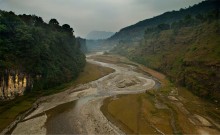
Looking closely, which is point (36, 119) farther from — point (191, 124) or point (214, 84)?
point (214, 84)

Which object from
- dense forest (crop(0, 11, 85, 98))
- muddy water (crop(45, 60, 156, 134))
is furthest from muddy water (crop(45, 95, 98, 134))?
dense forest (crop(0, 11, 85, 98))

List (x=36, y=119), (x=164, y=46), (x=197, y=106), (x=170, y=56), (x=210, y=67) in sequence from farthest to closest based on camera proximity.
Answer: (x=164, y=46) < (x=170, y=56) < (x=210, y=67) < (x=197, y=106) < (x=36, y=119)

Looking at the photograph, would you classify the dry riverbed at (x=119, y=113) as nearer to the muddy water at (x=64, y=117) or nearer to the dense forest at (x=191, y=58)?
the muddy water at (x=64, y=117)

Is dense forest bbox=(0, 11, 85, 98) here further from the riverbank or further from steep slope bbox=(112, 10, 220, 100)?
steep slope bbox=(112, 10, 220, 100)

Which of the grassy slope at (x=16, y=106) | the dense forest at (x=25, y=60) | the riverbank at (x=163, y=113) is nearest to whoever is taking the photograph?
the riverbank at (x=163, y=113)

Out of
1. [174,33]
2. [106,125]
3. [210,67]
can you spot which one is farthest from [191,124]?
[174,33]

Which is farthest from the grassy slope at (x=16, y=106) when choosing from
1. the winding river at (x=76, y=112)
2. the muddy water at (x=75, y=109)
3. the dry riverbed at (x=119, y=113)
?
the muddy water at (x=75, y=109)

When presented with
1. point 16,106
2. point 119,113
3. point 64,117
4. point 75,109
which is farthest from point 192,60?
point 16,106
